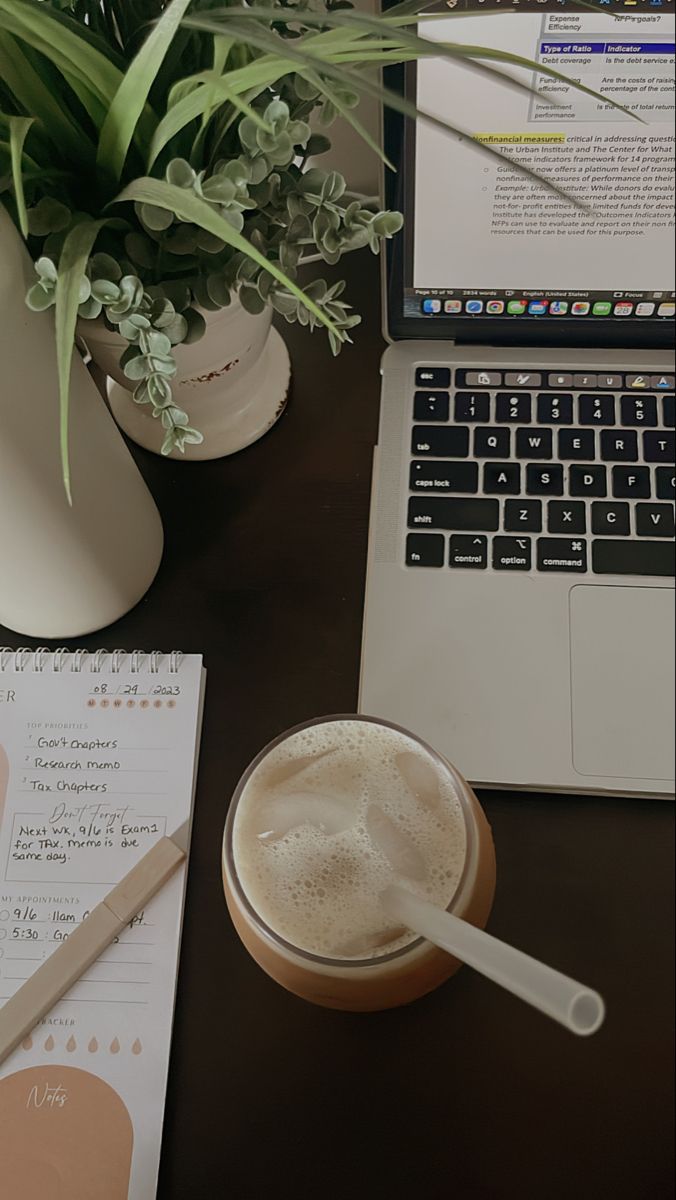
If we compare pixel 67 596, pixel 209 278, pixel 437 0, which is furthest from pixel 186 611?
pixel 437 0

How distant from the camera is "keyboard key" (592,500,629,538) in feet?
1.51

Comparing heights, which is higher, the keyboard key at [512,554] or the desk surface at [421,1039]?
the keyboard key at [512,554]

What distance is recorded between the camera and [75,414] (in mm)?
363

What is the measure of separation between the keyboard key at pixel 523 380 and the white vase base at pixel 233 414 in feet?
0.39

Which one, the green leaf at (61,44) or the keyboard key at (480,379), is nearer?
the green leaf at (61,44)

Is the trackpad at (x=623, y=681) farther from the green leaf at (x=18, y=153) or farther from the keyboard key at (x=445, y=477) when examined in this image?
the green leaf at (x=18, y=153)

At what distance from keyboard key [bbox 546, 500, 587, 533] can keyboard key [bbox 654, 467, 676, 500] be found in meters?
0.04

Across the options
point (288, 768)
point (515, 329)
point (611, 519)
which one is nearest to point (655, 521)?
point (611, 519)

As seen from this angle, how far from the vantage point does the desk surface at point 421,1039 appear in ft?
1.20

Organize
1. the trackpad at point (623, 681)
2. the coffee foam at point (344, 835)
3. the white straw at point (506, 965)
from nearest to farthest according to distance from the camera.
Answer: the white straw at point (506, 965) → the coffee foam at point (344, 835) → the trackpad at point (623, 681)

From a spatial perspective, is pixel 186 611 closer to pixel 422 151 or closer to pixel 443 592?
pixel 443 592

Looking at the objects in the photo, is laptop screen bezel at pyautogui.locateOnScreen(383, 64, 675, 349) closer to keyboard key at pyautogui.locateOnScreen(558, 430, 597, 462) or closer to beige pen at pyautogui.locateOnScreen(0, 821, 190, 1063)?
keyboard key at pyautogui.locateOnScreen(558, 430, 597, 462)

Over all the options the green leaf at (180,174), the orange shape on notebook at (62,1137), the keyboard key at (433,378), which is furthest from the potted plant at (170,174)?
the orange shape on notebook at (62,1137)

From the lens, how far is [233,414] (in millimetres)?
489
